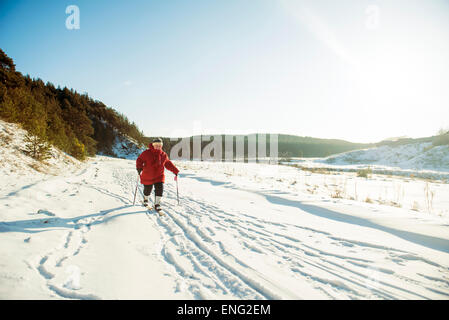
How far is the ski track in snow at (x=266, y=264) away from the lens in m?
1.99

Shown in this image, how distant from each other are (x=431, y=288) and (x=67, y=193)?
26.5 feet

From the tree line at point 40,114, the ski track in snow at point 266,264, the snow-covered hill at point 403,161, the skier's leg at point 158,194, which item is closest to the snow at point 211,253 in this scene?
the ski track in snow at point 266,264

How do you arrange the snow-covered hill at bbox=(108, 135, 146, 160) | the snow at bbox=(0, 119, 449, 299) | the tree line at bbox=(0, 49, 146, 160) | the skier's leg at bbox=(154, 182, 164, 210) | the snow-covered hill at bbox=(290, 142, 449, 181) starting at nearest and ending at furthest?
the snow at bbox=(0, 119, 449, 299) < the skier's leg at bbox=(154, 182, 164, 210) < the tree line at bbox=(0, 49, 146, 160) < the snow-covered hill at bbox=(290, 142, 449, 181) < the snow-covered hill at bbox=(108, 135, 146, 160)

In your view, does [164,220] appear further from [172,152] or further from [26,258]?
[172,152]

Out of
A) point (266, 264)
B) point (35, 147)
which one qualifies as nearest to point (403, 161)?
point (266, 264)

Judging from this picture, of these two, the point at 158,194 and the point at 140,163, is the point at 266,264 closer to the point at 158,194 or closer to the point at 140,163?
the point at 158,194

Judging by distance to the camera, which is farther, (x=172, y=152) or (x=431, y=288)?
(x=172, y=152)

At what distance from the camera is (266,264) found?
8.29ft

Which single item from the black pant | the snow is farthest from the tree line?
the snow

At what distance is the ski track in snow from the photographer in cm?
199

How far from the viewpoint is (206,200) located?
6438 mm

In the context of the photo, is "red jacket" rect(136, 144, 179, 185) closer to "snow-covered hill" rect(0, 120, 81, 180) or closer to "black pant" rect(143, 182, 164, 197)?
"black pant" rect(143, 182, 164, 197)

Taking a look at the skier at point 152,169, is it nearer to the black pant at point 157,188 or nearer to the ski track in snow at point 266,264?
the black pant at point 157,188
